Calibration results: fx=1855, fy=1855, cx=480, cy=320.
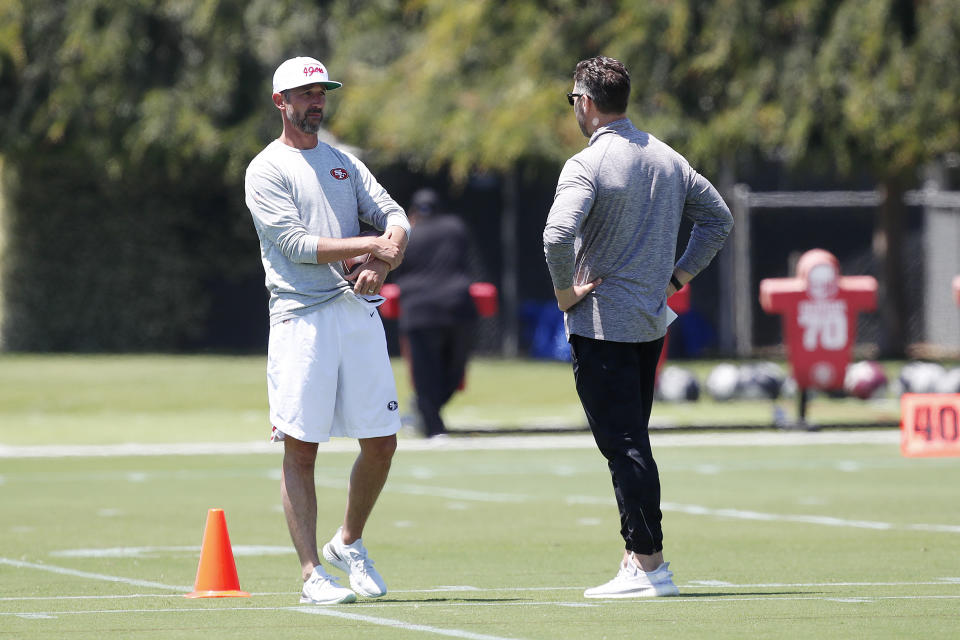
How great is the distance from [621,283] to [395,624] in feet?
5.72

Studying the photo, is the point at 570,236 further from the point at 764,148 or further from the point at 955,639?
the point at 764,148

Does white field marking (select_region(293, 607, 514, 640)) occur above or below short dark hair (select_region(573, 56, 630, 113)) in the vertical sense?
below

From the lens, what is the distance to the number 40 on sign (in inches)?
528

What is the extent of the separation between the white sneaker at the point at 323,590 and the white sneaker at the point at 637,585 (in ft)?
3.32

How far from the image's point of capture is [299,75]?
24.8 ft

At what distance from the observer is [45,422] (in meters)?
20.8

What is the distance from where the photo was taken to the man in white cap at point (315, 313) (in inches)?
294

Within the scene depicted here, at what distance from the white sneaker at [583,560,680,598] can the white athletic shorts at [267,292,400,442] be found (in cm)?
110

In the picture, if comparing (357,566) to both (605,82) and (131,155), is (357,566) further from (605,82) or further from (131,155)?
(131,155)

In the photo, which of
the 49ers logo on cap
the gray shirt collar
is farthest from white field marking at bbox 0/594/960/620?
the 49ers logo on cap

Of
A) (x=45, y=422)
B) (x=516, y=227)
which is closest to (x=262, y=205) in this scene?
(x=45, y=422)

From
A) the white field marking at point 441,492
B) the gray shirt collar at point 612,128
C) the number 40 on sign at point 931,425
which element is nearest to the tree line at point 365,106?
the number 40 on sign at point 931,425

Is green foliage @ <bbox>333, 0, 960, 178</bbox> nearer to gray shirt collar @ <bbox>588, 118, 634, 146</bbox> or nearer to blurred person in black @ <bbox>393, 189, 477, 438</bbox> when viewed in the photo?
blurred person in black @ <bbox>393, 189, 477, 438</bbox>

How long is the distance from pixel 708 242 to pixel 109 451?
1020cm
